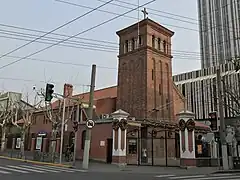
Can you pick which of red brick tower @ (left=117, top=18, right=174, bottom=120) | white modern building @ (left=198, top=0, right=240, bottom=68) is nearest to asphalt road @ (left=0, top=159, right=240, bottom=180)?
white modern building @ (left=198, top=0, right=240, bottom=68)

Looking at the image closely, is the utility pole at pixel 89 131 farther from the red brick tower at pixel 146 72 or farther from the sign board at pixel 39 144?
the sign board at pixel 39 144

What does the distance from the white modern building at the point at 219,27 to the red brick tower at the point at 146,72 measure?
56.0ft

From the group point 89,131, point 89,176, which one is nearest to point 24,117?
point 89,131

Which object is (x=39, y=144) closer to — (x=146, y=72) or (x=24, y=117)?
(x=24, y=117)

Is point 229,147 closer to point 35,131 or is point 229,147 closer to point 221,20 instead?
point 221,20

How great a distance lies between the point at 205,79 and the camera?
46.2 meters

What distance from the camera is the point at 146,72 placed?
4269 cm

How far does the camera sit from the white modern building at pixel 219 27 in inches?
906

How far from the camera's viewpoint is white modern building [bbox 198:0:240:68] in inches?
906

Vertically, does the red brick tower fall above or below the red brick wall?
above

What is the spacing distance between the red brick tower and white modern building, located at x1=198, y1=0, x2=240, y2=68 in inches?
672

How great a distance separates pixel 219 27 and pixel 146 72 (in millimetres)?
19558

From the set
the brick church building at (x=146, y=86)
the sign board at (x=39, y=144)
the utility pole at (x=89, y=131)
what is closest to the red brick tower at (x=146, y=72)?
the brick church building at (x=146, y=86)

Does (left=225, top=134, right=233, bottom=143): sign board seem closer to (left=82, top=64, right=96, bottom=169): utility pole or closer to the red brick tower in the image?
(left=82, top=64, right=96, bottom=169): utility pole
